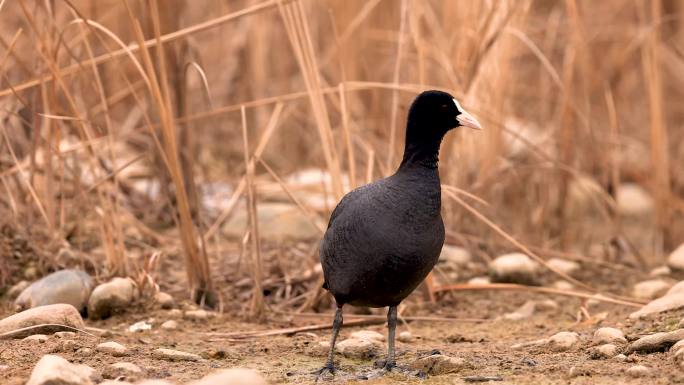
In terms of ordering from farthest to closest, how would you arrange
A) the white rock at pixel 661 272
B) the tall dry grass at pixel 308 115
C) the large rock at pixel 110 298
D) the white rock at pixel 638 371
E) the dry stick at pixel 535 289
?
1. the white rock at pixel 661 272
2. the dry stick at pixel 535 289
3. the tall dry grass at pixel 308 115
4. the large rock at pixel 110 298
5. the white rock at pixel 638 371

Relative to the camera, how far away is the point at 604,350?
11.3ft

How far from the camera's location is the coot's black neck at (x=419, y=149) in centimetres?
355

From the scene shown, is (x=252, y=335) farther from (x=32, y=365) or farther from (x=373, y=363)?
(x=32, y=365)

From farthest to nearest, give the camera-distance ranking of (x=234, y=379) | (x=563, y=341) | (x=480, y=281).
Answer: (x=480, y=281), (x=563, y=341), (x=234, y=379)

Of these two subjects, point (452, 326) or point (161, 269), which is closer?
point (452, 326)

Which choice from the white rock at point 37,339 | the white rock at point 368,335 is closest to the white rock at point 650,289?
the white rock at point 368,335

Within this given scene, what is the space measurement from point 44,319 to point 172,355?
0.54 metres

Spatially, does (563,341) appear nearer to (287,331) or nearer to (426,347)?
(426,347)

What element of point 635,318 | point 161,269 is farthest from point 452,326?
point 161,269

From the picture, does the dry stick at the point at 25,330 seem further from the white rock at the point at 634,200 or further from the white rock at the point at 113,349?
the white rock at the point at 634,200

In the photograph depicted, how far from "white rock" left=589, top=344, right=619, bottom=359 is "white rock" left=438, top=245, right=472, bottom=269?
6.24 feet

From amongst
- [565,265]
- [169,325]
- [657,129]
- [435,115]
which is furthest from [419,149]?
[657,129]

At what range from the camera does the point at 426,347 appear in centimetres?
399

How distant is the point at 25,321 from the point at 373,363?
1247 millimetres
